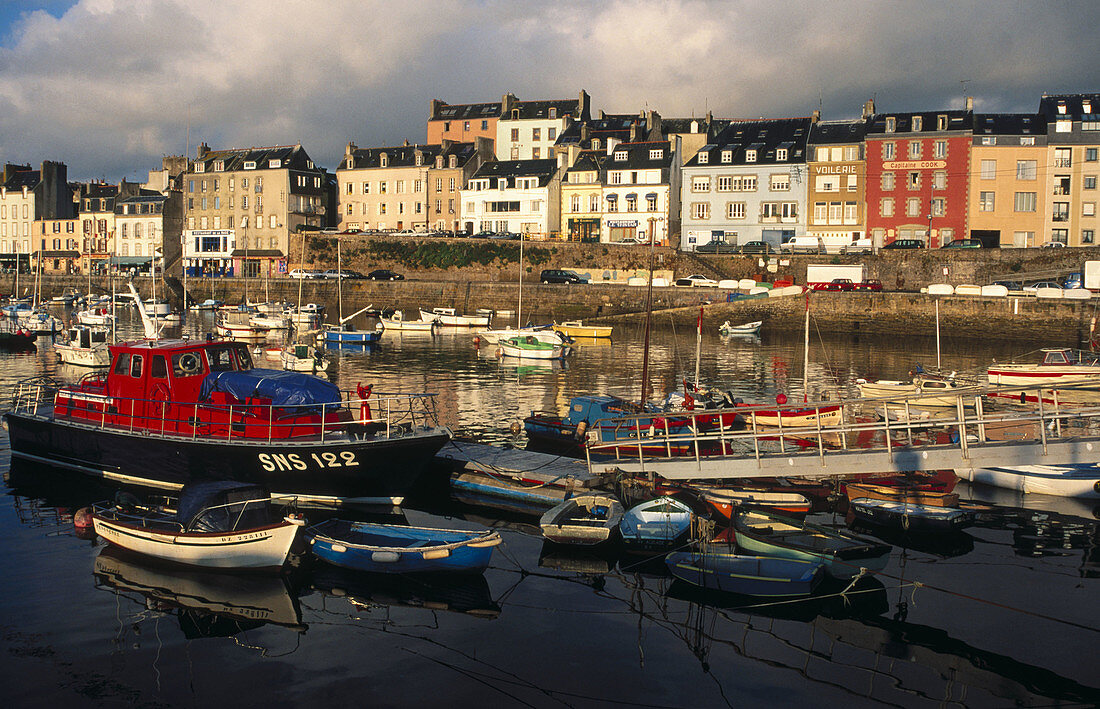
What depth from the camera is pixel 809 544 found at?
1628cm

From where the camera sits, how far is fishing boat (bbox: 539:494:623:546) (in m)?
17.3

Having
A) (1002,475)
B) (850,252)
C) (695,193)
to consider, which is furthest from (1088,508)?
(695,193)

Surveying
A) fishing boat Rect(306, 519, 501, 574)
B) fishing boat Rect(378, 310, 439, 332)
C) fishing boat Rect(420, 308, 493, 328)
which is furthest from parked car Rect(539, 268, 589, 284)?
fishing boat Rect(306, 519, 501, 574)

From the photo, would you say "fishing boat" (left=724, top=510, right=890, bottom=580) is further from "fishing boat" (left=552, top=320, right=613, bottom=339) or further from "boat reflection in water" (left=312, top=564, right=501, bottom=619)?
"fishing boat" (left=552, top=320, right=613, bottom=339)

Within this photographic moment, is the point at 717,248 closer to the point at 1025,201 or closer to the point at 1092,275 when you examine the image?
the point at 1025,201

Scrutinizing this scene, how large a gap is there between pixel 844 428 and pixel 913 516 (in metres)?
3.11

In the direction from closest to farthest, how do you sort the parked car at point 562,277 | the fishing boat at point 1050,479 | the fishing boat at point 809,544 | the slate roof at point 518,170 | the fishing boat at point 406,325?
the fishing boat at point 809,544, the fishing boat at point 1050,479, the fishing boat at point 406,325, the parked car at point 562,277, the slate roof at point 518,170

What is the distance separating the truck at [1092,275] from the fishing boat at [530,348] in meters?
35.9

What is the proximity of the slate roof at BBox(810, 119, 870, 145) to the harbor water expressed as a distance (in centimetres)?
6038

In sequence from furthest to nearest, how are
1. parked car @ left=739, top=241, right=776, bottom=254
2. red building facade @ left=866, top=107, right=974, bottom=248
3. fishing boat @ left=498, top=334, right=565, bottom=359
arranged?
parked car @ left=739, top=241, right=776, bottom=254 → red building facade @ left=866, top=107, right=974, bottom=248 → fishing boat @ left=498, top=334, right=565, bottom=359

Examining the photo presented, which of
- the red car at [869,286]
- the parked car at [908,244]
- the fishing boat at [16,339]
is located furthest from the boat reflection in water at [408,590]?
the parked car at [908,244]

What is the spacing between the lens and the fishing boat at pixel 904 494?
19.9 m

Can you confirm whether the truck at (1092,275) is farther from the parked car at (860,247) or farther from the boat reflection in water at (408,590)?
the boat reflection in water at (408,590)

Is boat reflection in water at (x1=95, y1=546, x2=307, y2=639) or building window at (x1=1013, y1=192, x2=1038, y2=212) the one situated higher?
building window at (x1=1013, y1=192, x2=1038, y2=212)
